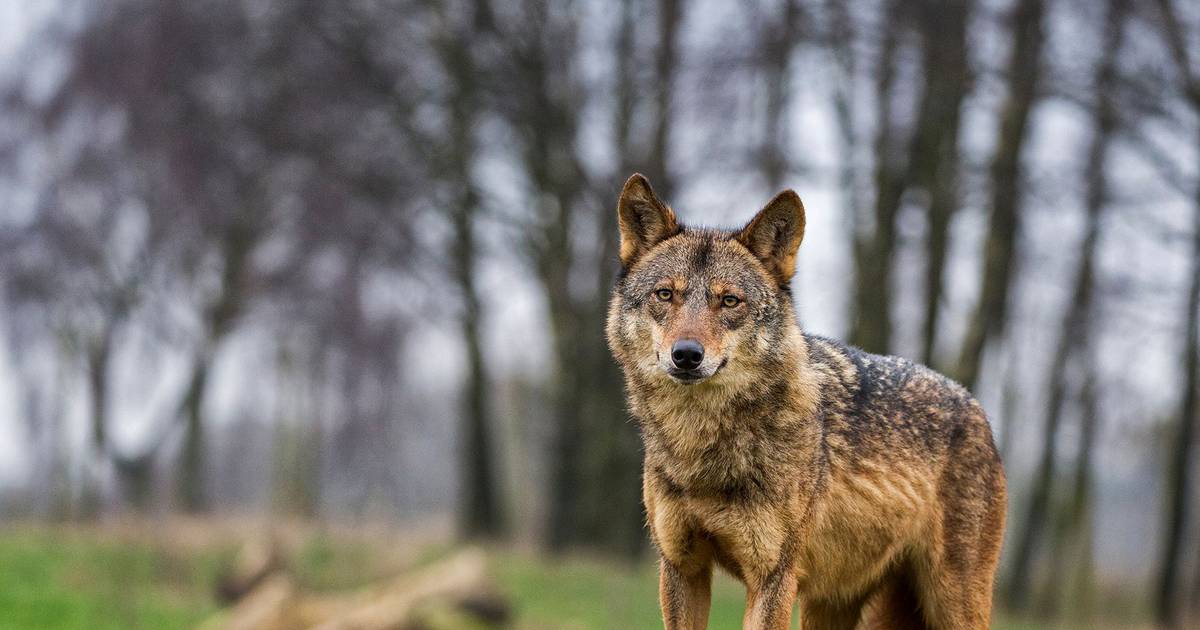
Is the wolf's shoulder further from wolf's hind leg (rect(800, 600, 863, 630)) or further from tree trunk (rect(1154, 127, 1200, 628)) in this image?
tree trunk (rect(1154, 127, 1200, 628))

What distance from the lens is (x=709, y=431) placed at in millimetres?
5043

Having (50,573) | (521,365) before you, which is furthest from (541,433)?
(50,573)

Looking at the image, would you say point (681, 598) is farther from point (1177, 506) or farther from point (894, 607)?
point (1177, 506)

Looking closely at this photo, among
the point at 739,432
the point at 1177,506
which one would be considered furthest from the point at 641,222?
the point at 1177,506

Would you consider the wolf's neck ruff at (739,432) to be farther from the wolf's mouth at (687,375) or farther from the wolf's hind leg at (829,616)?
the wolf's hind leg at (829,616)

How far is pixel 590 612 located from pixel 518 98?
31.6ft

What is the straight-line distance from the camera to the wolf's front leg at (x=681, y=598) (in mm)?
5035

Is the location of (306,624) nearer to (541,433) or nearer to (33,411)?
(33,411)

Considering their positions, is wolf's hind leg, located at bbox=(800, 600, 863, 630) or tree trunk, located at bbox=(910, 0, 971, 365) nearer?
wolf's hind leg, located at bbox=(800, 600, 863, 630)

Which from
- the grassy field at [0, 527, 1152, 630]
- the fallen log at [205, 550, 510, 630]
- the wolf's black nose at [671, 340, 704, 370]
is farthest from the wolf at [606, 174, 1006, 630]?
the grassy field at [0, 527, 1152, 630]

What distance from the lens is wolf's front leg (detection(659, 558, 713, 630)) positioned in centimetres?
504

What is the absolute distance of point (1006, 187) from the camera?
671 inches

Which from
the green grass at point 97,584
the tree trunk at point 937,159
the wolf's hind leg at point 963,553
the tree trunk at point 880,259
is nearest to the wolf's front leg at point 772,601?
the wolf's hind leg at point 963,553

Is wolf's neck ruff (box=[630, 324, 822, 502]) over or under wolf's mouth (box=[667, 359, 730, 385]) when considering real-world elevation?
under
